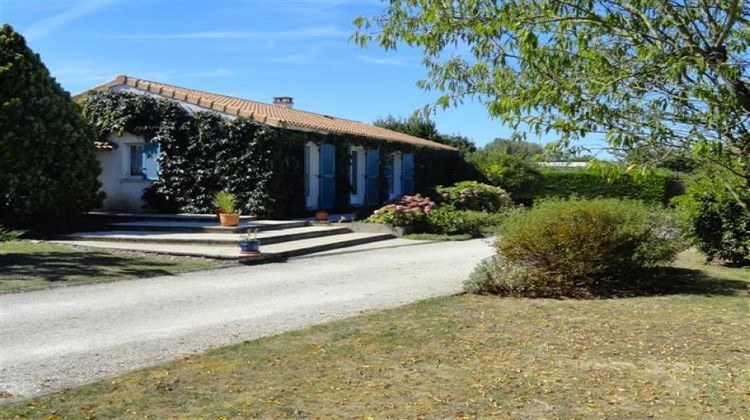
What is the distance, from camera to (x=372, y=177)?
77.0 feet

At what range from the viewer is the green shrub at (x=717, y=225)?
11.8 meters

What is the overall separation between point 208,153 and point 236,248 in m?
6.57

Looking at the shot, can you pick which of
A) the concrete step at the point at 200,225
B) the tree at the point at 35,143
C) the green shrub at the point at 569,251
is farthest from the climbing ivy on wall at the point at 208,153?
the green shrub at the point at 569,251

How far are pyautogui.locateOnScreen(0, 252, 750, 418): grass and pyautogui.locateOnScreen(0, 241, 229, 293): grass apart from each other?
15.4ft

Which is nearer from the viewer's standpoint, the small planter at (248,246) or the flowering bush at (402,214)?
the small planter at (248,246)

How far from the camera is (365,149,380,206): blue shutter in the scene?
23.4 meters

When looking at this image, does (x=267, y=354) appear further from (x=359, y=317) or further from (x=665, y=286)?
(x=665, y=286)

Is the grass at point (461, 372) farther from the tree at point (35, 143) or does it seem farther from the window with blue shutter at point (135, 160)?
→ the window with blue shutter at point (135, 160)

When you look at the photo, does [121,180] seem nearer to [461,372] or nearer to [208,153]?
[208,153]

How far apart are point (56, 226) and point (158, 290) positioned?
809 centimetres

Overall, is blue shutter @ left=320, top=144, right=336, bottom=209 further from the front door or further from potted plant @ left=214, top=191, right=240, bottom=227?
potted plant @ left=214, top=191, right=240, bottom=227

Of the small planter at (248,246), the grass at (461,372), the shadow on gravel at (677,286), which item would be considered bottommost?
the grass at (461,372)

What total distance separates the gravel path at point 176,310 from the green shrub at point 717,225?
4045 mm

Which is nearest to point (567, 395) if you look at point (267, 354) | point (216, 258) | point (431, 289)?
point (267, 354)
